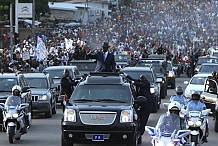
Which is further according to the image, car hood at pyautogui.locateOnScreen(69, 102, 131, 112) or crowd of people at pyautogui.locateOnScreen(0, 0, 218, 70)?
crowd of people at pyautogui.locateOnScreen(0, 0, 218, 70)

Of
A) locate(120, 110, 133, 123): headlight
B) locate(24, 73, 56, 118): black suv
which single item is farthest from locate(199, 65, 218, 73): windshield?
locate(120, 110, 133, 123): headlight

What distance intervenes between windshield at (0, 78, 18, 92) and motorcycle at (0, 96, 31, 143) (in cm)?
336

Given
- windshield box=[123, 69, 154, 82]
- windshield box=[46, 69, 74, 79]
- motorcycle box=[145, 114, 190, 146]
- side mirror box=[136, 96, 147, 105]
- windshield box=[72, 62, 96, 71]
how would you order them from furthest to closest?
1. windshield box=[72, 62, 96, 71]
2. windshield box=[46, 69, 74, 79]
3. windshield box=[123, 69, 154, 82]
4. side mirror box=[136, 96, 147, 105]
5. motorcycle box=[145, 114, 190, 146]

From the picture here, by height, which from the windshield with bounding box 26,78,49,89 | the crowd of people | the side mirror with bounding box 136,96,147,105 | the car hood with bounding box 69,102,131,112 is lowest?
the crowd of people

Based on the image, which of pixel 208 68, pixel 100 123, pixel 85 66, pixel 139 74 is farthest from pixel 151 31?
pixel 100 123

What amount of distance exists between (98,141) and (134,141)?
2.67 feet

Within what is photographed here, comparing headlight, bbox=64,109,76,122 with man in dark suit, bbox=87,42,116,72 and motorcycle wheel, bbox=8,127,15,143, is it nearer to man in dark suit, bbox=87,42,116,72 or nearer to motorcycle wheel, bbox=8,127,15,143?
motorcycle wheel, bbox=8,127,15,143

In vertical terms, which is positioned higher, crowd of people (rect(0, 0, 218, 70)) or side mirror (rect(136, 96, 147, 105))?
side mirror (rect(136, 96, 147, 105))

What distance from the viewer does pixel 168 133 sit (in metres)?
15.2

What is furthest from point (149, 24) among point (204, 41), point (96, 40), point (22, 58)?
point (22, 58)

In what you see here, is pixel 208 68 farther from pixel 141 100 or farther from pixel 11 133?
pixel 141 100

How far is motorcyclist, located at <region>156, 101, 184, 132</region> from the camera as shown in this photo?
15583 mm

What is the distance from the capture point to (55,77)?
111 ft

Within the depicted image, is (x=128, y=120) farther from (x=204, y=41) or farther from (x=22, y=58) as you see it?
(x=204, y=41)
